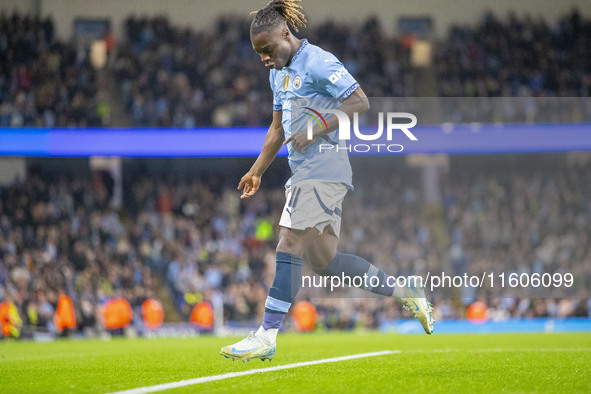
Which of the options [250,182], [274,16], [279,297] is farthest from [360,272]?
[274,16]

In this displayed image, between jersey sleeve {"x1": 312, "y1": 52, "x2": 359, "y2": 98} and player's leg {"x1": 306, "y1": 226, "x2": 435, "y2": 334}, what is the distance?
2.58 feet

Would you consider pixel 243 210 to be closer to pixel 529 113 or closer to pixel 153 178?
pixel 153 178

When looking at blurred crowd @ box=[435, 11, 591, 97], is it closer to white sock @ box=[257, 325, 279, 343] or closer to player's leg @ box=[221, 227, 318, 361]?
player's leg @ box=[221, 227, 318, 361]

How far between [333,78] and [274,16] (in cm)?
51

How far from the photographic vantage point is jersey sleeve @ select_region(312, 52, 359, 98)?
4.39 m

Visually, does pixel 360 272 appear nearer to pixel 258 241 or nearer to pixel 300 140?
pixel 300 140

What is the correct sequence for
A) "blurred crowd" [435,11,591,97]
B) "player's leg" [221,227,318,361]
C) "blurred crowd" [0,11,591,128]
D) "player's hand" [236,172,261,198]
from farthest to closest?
"blurred crowd" [435,11,591,97], "blurred crowd" [0,11,591,128], "player's hand" [236,172,261,198], "player's leg" [221,227,318,361]

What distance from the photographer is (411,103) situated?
20531 mm

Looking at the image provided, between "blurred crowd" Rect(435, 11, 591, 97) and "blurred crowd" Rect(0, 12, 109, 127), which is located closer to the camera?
"blurred crowd" Rect(0, 12, 109, 127)

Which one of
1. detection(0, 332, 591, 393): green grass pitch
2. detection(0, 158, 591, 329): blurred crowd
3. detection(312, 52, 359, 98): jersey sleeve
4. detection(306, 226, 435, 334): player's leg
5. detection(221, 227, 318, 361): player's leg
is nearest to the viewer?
detection(0, 332, 591, 393): green grass pitch

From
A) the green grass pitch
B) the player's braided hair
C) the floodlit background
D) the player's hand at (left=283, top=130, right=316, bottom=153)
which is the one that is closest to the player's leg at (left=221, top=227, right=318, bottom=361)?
the green grass pitch

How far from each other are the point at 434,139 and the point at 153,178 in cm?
830

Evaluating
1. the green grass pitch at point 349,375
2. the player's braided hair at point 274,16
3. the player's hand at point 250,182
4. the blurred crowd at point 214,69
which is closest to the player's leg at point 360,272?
the green grass pitch at point 349,375

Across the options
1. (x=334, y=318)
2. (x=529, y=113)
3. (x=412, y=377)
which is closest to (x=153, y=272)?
(x=334, y=318)
